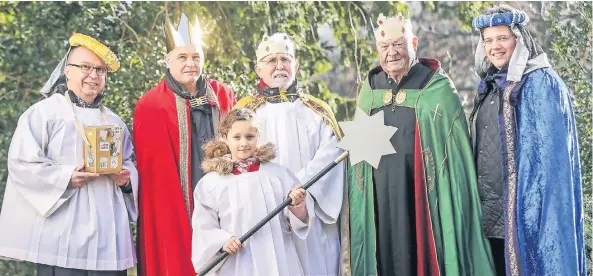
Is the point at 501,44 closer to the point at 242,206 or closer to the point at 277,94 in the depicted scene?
the point at 277,94

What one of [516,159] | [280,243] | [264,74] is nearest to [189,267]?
[280,243]

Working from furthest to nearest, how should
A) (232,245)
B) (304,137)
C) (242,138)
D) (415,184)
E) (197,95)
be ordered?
(197,95)
(304,137)
(415,184)
(242,138)
(232,245)

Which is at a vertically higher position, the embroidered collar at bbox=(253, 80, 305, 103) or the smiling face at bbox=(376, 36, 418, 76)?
the smiling face at bbox=(376, 36, 418, 76)

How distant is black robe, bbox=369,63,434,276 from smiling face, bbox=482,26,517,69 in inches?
16.9

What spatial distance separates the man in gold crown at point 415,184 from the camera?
5.34 m

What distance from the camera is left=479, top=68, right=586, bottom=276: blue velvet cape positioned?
5.00 meters

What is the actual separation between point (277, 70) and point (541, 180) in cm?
174

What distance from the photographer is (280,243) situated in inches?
200

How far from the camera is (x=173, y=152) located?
228 inches

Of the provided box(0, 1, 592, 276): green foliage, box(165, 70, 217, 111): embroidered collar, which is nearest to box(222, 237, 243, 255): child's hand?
box(165, 70, 217, 111): embroidered collar

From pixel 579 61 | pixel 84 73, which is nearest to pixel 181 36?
pixel 84 73

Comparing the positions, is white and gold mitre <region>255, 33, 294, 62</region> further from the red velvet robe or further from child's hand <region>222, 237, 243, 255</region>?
child's hand <region>222, 237, 243, 255</region>

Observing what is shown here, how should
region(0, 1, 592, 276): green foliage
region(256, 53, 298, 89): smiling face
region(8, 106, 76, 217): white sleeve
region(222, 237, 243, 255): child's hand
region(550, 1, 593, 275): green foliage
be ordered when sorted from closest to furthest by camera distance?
region(222, 237, 243, 255): child's hand → region(8, 106, 76, 217): white sleeve → region(256, 53, 298, 89): smiling face → region(0, 1, 592, 276): green foliage → region(550, 1, 593, 275): green foliage

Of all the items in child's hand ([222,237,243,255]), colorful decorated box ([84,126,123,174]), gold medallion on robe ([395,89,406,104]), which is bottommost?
child's hand ([222,237,243,255])
